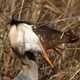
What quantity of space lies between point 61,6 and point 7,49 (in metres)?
0.51

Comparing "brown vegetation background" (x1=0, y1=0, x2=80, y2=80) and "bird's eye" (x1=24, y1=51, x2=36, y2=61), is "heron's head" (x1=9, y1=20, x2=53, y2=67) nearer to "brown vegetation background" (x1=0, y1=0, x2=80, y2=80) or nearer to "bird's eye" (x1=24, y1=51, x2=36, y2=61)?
"bird's eye" (x1=24, y1=51, x2=36, y2=61)

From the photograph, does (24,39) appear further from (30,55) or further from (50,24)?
(50,24)

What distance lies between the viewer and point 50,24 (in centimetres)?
257

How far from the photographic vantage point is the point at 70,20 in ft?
8.45

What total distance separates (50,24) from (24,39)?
77cm

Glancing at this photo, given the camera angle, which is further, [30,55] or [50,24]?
[50,24]

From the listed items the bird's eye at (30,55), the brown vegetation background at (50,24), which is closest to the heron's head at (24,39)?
the bird's eye at (30,55)

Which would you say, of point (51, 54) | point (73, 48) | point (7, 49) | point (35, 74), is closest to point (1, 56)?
point (7, 49)

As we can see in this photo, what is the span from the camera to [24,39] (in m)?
1.82

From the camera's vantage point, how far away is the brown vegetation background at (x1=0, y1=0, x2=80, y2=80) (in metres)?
A: 2.52

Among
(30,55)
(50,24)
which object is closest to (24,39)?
(30,55)

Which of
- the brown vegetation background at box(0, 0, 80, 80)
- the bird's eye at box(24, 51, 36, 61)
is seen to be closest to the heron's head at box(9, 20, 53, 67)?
the bird's eye at box(24, 51, 36, 61)

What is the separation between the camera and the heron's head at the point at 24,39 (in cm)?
181

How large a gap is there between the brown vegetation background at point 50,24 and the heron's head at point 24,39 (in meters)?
0.56
